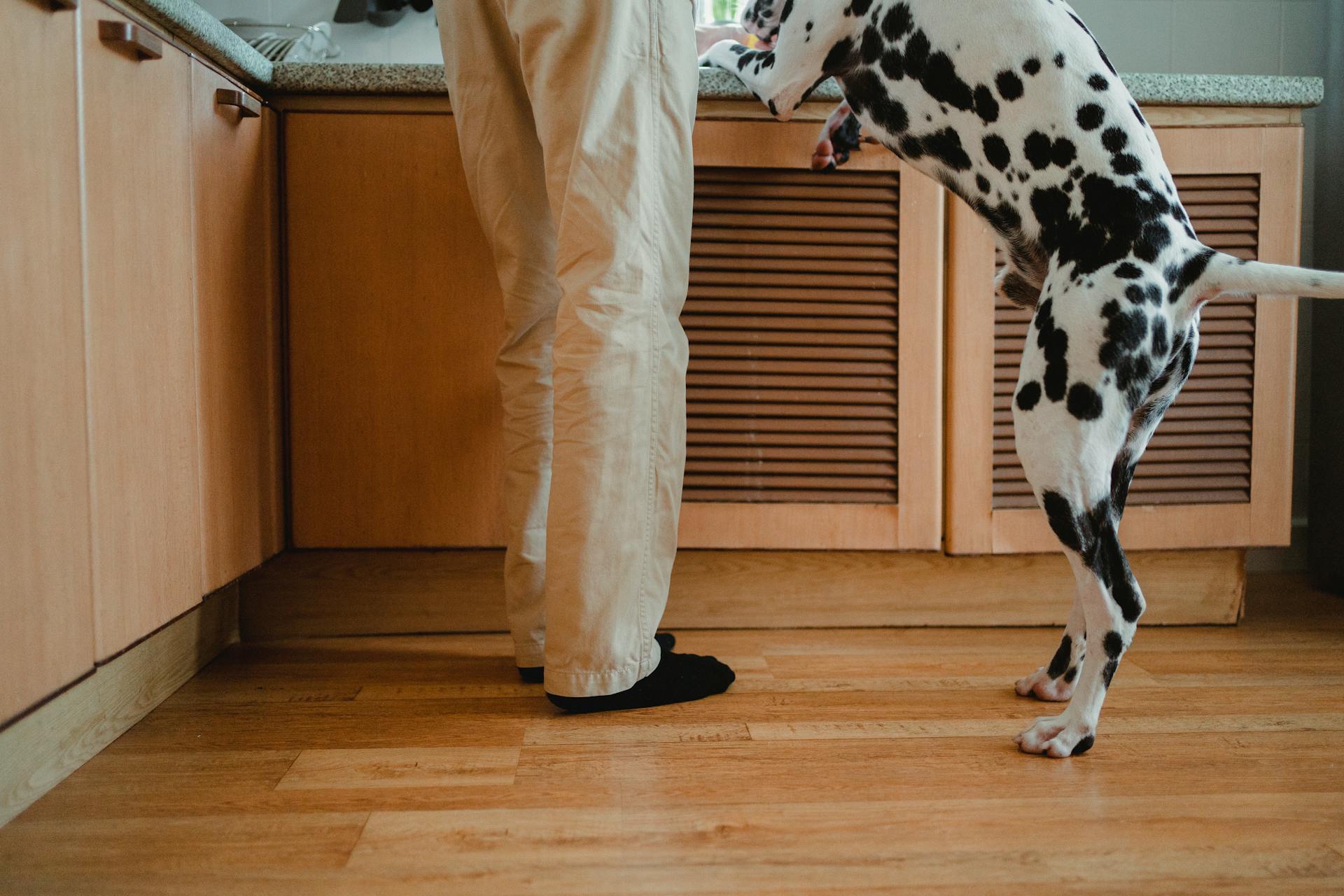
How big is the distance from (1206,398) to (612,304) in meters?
1.32

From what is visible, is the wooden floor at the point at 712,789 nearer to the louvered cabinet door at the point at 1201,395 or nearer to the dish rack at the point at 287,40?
the louvered cabinet door at the point at 1201,395

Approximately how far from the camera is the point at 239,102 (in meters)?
1.50

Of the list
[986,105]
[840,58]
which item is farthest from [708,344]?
[986,105]

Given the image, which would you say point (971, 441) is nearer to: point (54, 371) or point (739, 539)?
point (739, 539)

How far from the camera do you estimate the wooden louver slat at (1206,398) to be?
1.82 metres

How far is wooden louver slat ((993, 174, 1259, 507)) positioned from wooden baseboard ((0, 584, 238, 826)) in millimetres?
1547

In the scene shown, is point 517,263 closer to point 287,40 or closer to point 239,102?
point 239,102

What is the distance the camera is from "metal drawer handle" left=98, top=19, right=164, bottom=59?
114 cm

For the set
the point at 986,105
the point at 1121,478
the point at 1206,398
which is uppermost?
the point at 986,105

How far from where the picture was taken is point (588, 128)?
1270 millimetres

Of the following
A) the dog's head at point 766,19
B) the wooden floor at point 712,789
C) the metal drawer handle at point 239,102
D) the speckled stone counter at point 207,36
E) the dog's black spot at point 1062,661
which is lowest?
the wooden floor at point 712,789

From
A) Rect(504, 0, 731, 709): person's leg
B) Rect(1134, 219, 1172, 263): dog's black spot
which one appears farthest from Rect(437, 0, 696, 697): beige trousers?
Rect(1134, 219, 1172, 263): dog's black spot

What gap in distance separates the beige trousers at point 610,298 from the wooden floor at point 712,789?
7.3 inches

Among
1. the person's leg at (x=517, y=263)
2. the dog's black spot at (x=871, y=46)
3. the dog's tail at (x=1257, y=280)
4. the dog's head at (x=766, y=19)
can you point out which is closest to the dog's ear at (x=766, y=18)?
the dog's head at (x=766, y=19)
